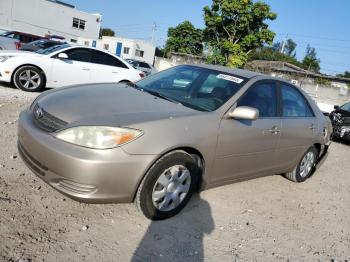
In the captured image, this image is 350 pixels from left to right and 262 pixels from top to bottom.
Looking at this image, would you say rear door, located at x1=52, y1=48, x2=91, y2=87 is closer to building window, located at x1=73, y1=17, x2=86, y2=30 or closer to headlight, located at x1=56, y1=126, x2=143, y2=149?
headlight, located at x1=56, y1=126, x2=143, y2=149

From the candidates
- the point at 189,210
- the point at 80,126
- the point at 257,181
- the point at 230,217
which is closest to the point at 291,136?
the point at 257,181

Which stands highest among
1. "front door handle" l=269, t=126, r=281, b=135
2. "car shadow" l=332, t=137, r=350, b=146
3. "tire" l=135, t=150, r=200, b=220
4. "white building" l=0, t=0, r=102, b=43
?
"white building" l=0, t=0, r=102, b=43

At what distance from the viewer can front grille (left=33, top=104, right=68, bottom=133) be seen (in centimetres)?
335

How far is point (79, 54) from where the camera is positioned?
9.80m

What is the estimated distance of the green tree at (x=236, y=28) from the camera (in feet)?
111

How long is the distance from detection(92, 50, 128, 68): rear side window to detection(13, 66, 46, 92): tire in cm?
151

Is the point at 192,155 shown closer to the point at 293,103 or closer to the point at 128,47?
A: the point at 293,103

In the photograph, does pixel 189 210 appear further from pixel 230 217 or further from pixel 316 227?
pixel 316 227

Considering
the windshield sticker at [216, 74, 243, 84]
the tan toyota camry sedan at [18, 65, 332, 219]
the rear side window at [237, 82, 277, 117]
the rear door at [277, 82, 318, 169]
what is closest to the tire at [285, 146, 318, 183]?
the rear door at [277, 82, 318, 169]

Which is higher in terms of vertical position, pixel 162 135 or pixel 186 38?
pixel 186 38

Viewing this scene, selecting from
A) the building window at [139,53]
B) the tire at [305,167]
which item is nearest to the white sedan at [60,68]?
the tire at [305,167]

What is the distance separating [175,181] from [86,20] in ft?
174

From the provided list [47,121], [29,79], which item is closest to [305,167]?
[47,121]

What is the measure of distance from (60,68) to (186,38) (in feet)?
141
